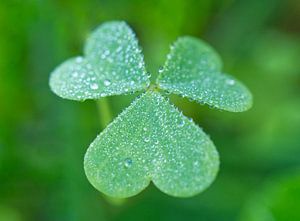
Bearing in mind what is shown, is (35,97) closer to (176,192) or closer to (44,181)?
(44,181)

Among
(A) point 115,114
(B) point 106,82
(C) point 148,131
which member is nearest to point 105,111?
(A) point 115,114

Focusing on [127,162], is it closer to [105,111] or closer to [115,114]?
[105,111]

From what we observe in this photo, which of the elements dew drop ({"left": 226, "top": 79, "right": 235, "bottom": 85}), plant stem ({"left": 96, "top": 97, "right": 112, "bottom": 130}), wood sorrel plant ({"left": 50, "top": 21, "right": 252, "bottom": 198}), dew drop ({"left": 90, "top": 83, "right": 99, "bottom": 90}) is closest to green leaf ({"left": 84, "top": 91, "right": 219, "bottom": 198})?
wood sorrel plant ({"left": 50, "top": 21, "right": 252, "bottom": 198})

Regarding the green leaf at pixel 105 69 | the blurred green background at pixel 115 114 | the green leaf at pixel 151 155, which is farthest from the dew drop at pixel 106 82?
the blurred green background at pixel 115 114

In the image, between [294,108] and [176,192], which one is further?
[294,108]

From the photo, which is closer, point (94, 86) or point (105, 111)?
point (94, 86)

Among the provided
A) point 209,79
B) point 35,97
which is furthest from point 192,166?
point 35,97

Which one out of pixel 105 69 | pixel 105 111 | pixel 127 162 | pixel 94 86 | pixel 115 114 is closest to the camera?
pixel 127 162
